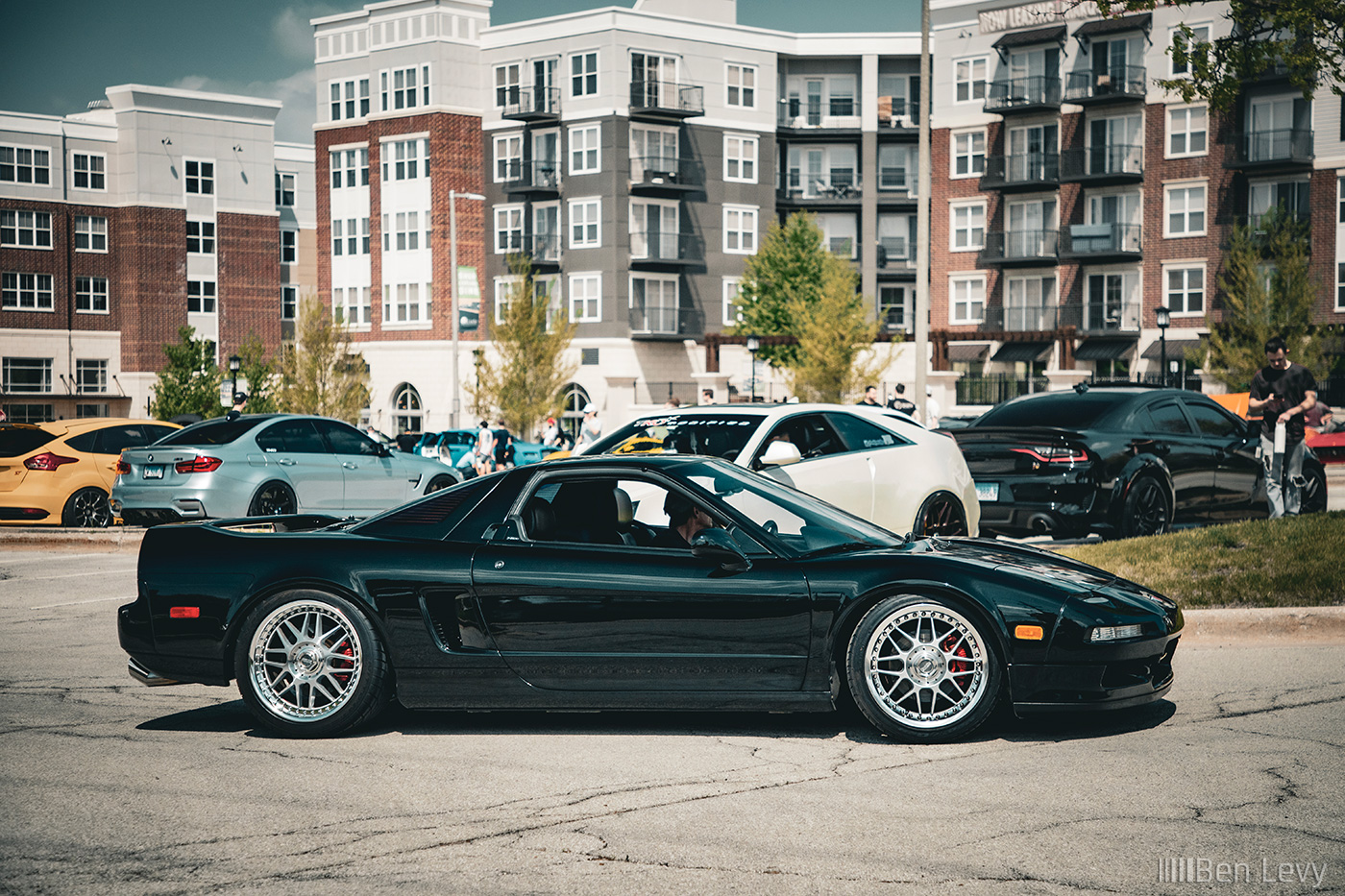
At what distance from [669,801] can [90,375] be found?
70718 millimetres

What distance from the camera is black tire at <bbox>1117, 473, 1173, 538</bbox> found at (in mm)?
12680

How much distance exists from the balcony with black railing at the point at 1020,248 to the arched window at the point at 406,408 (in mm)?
26706

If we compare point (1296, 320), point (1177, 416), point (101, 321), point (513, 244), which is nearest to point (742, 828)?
point (1177, 416)

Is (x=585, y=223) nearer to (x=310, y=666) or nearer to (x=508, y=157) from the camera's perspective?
(x=508, y=157)

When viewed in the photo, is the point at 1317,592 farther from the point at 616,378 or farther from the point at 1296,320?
the point at 616,378

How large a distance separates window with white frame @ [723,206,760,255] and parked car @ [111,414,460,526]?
1848 inches

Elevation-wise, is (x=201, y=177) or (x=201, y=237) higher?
(x=201, y=177)

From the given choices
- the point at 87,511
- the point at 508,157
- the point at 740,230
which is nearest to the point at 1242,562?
the point at 87,511

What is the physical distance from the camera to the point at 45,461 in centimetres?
1780

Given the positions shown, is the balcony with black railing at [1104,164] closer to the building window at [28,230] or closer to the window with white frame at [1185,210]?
the window with white frame at [1185,210]

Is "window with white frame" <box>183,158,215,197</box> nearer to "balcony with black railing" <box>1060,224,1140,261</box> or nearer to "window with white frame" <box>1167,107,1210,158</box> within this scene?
"balcony with black railing" <box>1060,224,1140,261</box>

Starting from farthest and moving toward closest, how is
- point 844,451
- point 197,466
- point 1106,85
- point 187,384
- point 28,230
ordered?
point 28,230 < point 187,384 < point 1106,85 < point 197,466 < point 844,451

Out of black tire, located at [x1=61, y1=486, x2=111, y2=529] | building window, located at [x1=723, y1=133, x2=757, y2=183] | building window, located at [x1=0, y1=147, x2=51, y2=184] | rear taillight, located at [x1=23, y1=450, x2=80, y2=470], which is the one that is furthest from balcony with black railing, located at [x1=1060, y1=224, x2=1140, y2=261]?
building window, located at [x1=0, y1=147, x2=51, y2=184]

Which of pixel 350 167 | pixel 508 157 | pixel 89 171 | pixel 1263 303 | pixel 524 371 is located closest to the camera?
pixel 1263 303
